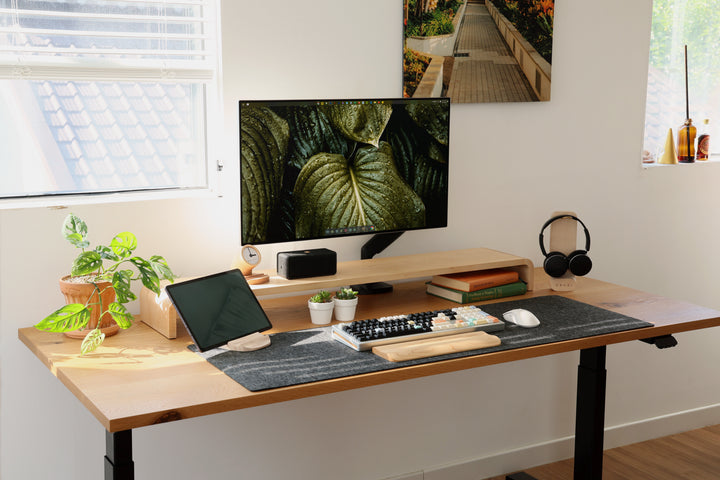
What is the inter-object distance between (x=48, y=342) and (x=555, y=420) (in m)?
1.95

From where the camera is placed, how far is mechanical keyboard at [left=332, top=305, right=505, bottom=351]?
186 centimetres

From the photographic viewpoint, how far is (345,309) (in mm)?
2070

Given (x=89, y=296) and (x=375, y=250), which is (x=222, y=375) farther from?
(x=375, y=250)

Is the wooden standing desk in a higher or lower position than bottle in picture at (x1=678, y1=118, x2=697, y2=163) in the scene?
lower

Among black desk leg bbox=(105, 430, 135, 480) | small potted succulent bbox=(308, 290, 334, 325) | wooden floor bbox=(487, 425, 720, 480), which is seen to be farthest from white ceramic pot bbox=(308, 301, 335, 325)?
wooden floor bbox=(487, 425, 720, 480)

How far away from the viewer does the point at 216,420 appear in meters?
2.36

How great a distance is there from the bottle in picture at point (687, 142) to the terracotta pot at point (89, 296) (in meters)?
2.28

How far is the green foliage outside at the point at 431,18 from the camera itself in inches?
97.6

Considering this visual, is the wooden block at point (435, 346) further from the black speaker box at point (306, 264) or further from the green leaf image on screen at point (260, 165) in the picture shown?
the green leaf image on screen at point (260, 165)

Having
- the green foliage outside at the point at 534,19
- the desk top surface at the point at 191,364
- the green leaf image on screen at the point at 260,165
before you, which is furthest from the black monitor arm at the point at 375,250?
the green foliage outside at the point at 534,19

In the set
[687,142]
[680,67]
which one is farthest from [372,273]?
[680,67]

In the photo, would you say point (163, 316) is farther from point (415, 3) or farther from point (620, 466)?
point (620, 466)

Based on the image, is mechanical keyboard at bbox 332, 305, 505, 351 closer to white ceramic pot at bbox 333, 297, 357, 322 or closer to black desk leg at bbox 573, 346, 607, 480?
white ceramic pot at bbox 333, 297, 357, 322

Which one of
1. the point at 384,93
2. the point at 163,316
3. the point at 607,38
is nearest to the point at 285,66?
the point at 384,93
